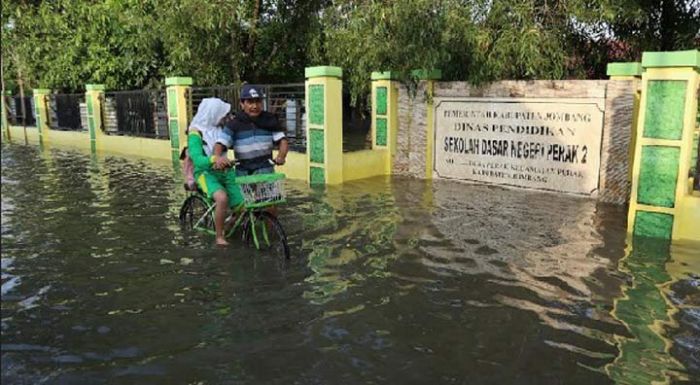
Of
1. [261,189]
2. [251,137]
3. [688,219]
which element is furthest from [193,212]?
[688,219]

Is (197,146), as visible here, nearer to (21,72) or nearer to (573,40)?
(573,40)

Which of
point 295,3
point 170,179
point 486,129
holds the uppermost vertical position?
point 295,3

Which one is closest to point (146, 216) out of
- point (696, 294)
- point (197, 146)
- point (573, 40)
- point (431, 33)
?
point (197, 146)

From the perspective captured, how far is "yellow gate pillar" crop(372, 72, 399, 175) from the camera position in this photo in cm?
1135

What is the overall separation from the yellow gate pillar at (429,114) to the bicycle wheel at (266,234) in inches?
205

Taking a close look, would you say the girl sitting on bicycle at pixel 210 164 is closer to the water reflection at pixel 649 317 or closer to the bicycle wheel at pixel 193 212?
the bicycle wheel at pixel 193 212

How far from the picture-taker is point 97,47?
724 inches

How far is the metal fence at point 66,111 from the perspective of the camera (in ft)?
→ 63.8

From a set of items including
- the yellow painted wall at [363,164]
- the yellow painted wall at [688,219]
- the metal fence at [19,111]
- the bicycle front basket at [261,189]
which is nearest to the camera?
the bicycle front basket at [261,189]

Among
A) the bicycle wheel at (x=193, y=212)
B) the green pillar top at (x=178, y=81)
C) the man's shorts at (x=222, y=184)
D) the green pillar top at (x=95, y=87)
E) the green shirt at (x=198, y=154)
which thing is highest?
the green pillar top at (x=178, y=81)

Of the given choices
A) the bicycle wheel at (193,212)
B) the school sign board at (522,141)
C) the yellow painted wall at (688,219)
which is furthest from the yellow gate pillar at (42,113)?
the yellow painted wall at (688,219)

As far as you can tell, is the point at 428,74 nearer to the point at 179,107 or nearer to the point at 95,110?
the point at 179,107

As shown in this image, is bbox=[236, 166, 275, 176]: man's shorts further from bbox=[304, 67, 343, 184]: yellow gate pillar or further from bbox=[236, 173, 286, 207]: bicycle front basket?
bbox=[304, 67, 343, 184]: yellow gate pillar

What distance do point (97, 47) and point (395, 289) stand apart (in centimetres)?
1618
